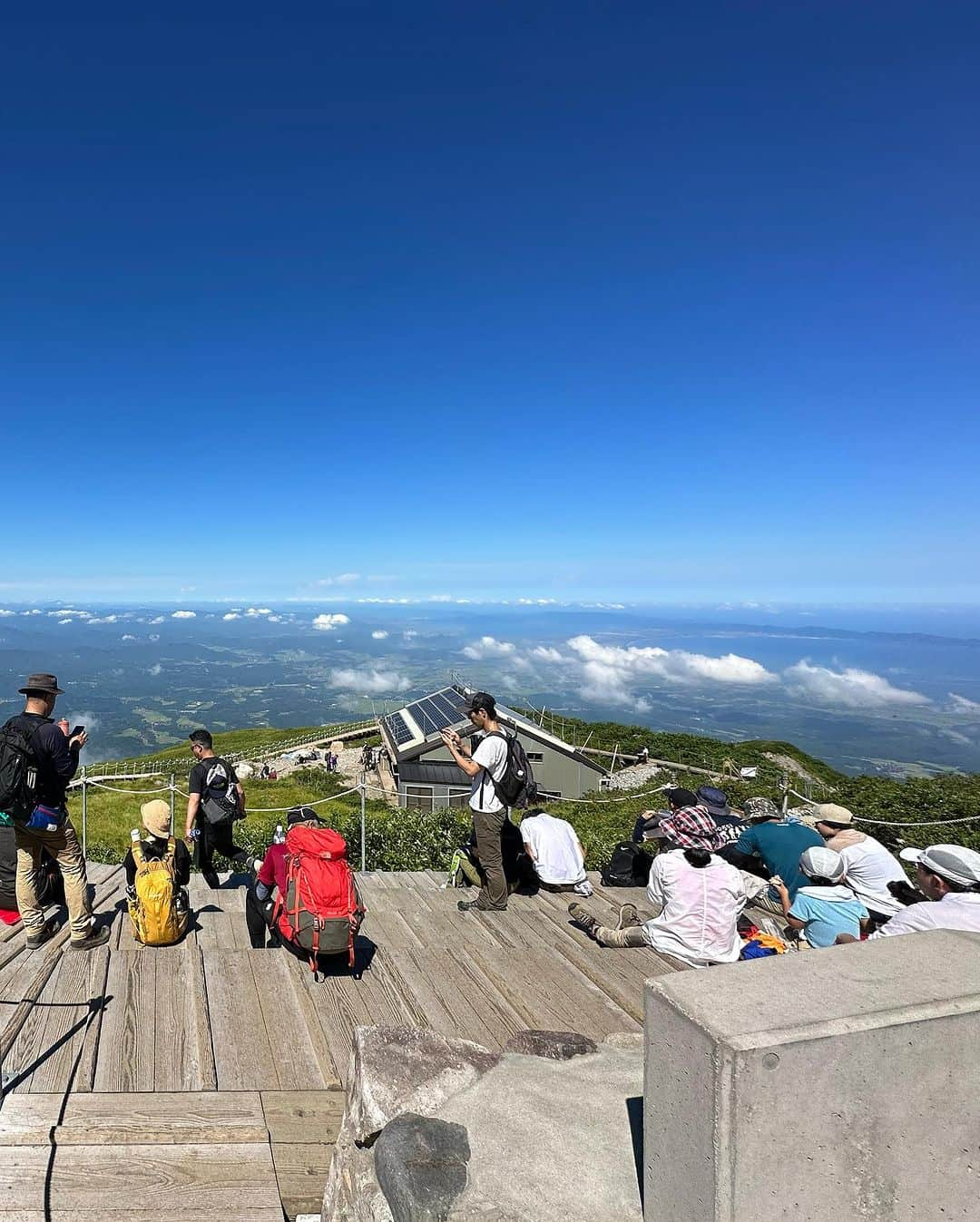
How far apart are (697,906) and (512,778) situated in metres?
2.04

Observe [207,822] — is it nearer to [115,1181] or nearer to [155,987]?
[155,987]

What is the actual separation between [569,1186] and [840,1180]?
1.06 m

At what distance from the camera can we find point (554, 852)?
7570 mm

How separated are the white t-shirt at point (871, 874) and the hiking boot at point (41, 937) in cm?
766

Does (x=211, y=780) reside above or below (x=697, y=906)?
above

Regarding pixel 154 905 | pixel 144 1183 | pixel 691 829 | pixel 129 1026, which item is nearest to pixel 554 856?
pixel 691 829

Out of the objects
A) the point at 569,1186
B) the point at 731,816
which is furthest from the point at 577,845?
the point at 569,1186

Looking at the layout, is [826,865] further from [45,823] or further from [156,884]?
[45,823]

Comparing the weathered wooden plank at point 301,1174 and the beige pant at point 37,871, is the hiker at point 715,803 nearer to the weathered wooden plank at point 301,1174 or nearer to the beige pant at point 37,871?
the weathered wooden plank at point 301,1174

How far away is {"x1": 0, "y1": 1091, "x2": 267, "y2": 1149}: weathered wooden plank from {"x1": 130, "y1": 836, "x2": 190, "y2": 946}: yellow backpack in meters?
1.99

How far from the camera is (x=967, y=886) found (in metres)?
4.89

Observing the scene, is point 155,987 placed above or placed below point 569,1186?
below

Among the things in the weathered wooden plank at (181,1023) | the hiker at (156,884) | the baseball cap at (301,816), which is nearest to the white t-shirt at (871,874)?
the baseball cap at (301,816)

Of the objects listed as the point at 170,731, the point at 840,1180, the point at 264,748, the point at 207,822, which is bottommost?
the point at 170,731
